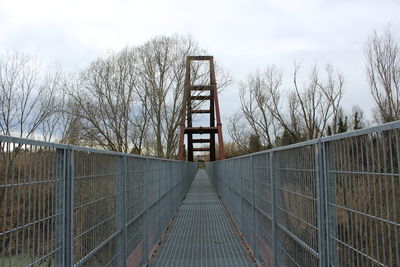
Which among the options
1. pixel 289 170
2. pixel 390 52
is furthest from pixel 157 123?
pixel 289 170

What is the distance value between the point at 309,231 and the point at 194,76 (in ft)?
60.4

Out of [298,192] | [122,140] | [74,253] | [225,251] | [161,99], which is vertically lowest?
[225,251]

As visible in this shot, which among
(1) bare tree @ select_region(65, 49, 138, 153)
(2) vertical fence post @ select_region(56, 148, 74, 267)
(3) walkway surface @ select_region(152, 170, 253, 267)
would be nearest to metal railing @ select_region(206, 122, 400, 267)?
(2) vertical fence post @ select_region(56, 148, 74, 267)

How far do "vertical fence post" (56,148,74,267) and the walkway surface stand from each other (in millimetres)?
3341

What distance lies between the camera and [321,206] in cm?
224

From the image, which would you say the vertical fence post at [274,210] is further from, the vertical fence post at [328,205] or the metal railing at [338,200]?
the vertical fence post at [328,205]

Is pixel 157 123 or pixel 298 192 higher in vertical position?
pixel 157 123

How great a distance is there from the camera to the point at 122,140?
62.0 feet

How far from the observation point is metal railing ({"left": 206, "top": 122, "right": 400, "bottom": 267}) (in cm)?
148

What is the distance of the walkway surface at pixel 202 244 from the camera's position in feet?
17.8

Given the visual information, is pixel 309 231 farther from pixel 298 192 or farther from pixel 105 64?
pixel 105 64

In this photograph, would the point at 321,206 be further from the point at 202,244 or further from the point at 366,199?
the point at 202,244

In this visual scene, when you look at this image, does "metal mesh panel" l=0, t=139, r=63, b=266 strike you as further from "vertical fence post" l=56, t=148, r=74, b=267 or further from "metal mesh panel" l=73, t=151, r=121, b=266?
"metal mesh panel" l=73, t=151, r=121, b=266

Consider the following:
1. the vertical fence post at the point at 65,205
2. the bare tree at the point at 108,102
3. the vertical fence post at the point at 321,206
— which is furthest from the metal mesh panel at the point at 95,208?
the bare tree at the point at 108,102
